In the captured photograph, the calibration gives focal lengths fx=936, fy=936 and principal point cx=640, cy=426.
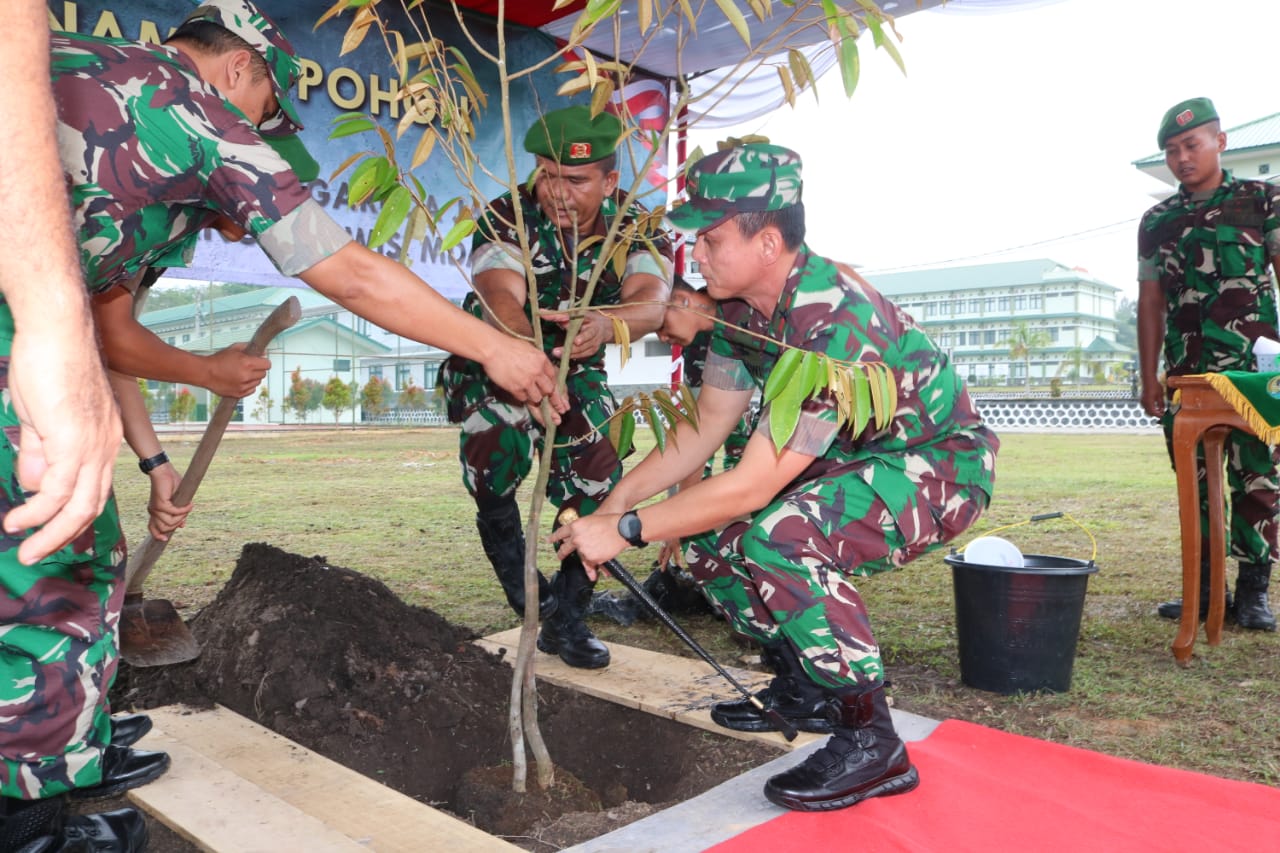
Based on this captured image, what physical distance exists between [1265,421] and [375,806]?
2988 millimetres

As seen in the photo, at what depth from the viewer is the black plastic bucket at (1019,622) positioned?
111 inches

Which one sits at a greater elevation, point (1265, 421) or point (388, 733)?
point (1265, 421)

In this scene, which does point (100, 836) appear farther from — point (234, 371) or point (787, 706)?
point (787, 706)

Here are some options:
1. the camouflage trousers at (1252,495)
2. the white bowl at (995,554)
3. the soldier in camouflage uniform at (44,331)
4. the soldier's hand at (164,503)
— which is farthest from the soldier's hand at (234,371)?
the camouflage trousers at (1252,495)

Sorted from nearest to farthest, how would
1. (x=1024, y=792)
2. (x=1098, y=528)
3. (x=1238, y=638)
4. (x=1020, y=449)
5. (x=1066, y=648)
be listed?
(x=1024, y=792) < (x=1066, y=648) < (x=1238, y=638) < (x=1098, y=528) < (x=1020, y=449)

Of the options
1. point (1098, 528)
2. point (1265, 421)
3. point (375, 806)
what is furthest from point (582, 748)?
point (1098, 528)

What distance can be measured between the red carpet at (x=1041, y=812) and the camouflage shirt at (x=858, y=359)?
70 centimetres

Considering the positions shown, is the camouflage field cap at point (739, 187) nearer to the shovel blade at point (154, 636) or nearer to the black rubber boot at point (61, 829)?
the black rubber boot at point (61, 829)

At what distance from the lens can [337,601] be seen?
3.00 m

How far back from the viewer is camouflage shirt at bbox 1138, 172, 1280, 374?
12.7 feet

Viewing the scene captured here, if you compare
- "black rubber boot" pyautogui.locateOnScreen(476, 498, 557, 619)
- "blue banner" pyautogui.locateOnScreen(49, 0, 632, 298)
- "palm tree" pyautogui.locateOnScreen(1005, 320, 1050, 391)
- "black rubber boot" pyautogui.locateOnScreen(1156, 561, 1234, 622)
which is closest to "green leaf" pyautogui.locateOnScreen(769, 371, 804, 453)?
"black rubber boot" pyautogui.locateOnScreen(476, 498, 557, 619)

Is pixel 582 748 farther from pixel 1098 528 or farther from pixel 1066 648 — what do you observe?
pixel 1098 528

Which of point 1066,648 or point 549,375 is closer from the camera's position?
point 549,375

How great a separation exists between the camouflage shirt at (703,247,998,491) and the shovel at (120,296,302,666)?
1.27 meters
